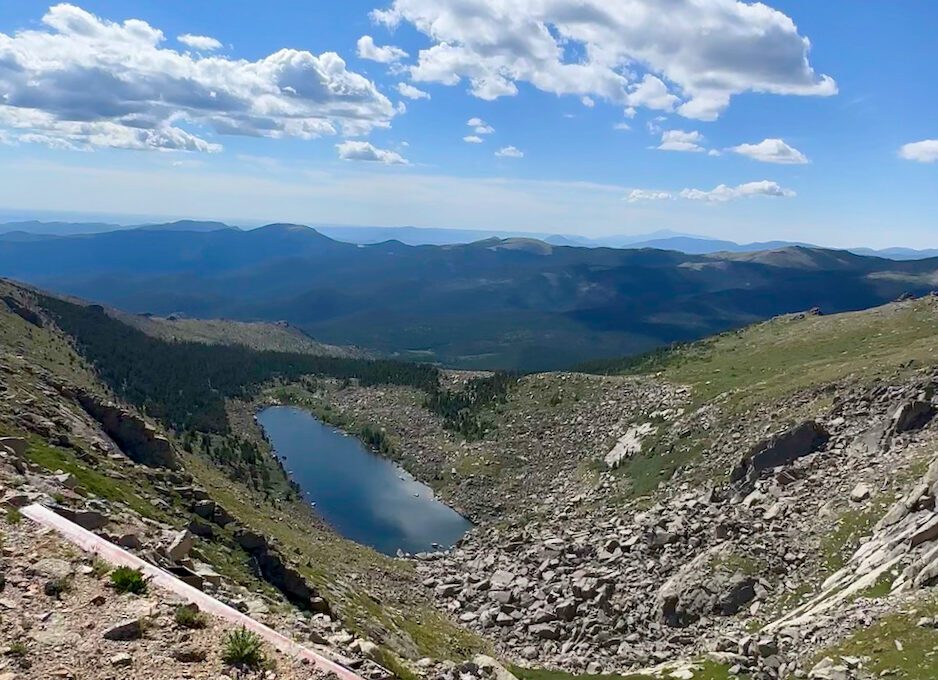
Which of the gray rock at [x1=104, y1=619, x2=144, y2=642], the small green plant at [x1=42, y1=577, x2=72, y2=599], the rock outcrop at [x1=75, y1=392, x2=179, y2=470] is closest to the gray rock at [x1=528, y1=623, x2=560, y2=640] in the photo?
the rock outcrop at [x1=75, y1=392, x2=179, y2=470]

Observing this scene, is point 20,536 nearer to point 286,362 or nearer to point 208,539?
point 208,539

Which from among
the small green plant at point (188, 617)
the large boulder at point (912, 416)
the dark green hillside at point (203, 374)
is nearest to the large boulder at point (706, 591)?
the large boulder at point (912, 416)

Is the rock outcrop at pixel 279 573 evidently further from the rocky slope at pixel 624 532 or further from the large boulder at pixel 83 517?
the large boulder at pixel 83 517

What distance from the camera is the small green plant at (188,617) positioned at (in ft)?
48.2

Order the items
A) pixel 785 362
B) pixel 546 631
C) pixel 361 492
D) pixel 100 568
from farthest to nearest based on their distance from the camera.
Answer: pixel 361 492 < pixel 785 362 < pixel 546 631 < pixel 100 568

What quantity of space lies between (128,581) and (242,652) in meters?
3.81

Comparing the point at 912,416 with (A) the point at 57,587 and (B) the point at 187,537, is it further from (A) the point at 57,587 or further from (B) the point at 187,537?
(A) the point at 57,587

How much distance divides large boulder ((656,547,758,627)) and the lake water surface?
3489 centimetres

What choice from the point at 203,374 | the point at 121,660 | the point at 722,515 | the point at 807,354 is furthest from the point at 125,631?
the point at 203,374

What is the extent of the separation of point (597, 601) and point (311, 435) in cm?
7826

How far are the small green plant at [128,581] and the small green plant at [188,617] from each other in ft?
4.41

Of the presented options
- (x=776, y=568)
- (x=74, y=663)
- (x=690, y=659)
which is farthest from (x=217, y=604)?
(x=776, y=568)

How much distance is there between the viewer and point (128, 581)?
15.7 metres

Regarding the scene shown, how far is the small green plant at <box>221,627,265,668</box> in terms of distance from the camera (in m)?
13.8
